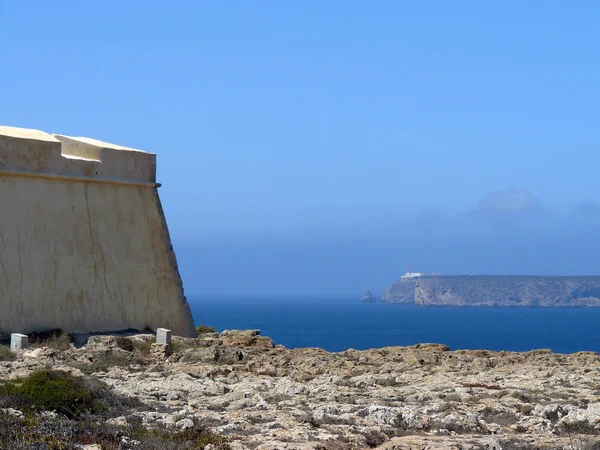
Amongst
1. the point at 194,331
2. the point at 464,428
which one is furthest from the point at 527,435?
the point at 194,331

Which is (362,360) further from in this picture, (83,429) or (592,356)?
(83,429)

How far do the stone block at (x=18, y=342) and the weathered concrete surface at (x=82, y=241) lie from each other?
1.13 metres

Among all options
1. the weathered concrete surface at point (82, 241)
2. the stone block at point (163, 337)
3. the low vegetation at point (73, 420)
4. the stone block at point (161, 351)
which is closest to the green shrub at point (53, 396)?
the low vegetation at point (73, 420)

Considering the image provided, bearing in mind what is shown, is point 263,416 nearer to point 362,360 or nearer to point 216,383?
point 216,383

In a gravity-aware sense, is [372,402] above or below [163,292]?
below

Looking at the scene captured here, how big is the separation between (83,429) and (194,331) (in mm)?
12432

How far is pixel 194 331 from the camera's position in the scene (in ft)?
77.6

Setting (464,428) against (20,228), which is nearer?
(464,428)

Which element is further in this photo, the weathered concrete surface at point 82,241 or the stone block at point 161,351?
the weathered concrete surface at point 82,241

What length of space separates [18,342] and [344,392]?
6.54 metres

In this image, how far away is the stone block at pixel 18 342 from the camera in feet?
59.4

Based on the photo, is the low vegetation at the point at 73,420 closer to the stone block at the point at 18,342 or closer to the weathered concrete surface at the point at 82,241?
the stone block at the point at 18,342

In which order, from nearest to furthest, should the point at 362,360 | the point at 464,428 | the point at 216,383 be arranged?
the point at 464,428, the point at 216,383, the point at 362,360

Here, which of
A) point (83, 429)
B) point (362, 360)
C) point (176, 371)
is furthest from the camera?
point (362, 360)
